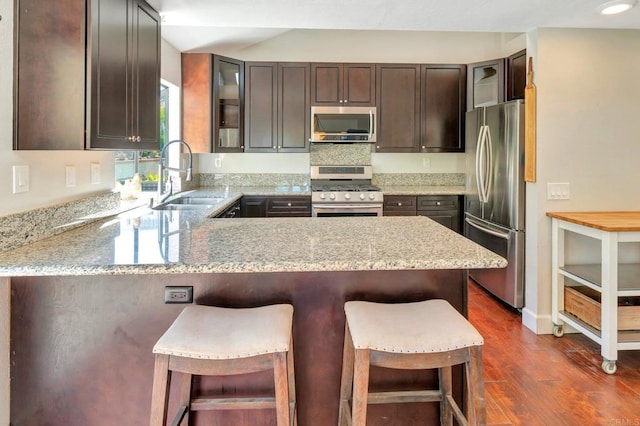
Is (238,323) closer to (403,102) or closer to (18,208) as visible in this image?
(18,208)

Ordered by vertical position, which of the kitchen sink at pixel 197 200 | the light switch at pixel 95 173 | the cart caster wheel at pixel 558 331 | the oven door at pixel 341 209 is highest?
the light switch at pixel 95 173

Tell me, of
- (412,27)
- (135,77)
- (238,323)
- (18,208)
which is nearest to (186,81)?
(135,77)

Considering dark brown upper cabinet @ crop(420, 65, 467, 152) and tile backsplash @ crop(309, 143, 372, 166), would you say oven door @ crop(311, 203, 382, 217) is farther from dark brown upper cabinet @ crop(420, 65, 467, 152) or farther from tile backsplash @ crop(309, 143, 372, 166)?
dark brown upper cabinet @ crop(420, 65, 467, 152)

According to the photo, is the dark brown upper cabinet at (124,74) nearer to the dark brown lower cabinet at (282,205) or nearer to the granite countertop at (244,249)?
the granite countertop at (244,249)

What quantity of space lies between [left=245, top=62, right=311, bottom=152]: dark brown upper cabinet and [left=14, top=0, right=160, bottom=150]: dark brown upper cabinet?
2.38 meters

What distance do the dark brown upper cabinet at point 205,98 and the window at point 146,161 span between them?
0.17 m

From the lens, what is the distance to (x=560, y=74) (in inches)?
119

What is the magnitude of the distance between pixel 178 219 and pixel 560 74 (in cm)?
290

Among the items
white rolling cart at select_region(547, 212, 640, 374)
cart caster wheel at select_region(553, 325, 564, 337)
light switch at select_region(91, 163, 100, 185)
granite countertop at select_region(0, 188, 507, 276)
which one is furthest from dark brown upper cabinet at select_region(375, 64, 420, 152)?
light switch at select_region(91, 163, 100, 185)

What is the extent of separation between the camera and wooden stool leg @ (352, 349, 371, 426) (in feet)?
4.24

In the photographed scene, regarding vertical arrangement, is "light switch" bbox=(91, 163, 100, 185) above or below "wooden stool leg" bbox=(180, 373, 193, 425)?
above

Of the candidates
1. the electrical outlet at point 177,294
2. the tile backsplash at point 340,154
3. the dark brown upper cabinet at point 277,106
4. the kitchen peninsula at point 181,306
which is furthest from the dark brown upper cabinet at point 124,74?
the tile backsplash at point 340,154

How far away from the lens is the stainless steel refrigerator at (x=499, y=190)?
3.28 m

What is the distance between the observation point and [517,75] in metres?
3.71
